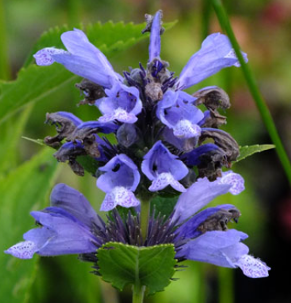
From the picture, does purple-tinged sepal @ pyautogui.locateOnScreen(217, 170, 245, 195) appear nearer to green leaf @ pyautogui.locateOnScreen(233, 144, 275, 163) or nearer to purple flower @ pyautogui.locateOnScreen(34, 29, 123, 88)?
green leaf @ pyautogui.locateOnScreen(233, 144, 275, 163)

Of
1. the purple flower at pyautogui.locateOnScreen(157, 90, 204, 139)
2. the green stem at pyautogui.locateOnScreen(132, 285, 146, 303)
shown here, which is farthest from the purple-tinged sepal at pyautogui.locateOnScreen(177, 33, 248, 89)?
the green stem at pyautogui.locateOnScreen(132, 285, 146, 303)

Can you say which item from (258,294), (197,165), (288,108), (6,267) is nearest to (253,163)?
(288,108)

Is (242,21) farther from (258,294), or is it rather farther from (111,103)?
(111,103)

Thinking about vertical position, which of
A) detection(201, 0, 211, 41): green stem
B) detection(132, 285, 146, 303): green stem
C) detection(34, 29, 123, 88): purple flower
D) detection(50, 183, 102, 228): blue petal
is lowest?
detection(132, 285, 146, 303): green stem

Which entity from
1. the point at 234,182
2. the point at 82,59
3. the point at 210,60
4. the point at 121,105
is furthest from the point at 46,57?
the point at 234,182

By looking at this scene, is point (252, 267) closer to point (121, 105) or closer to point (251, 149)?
point (251, 149)
